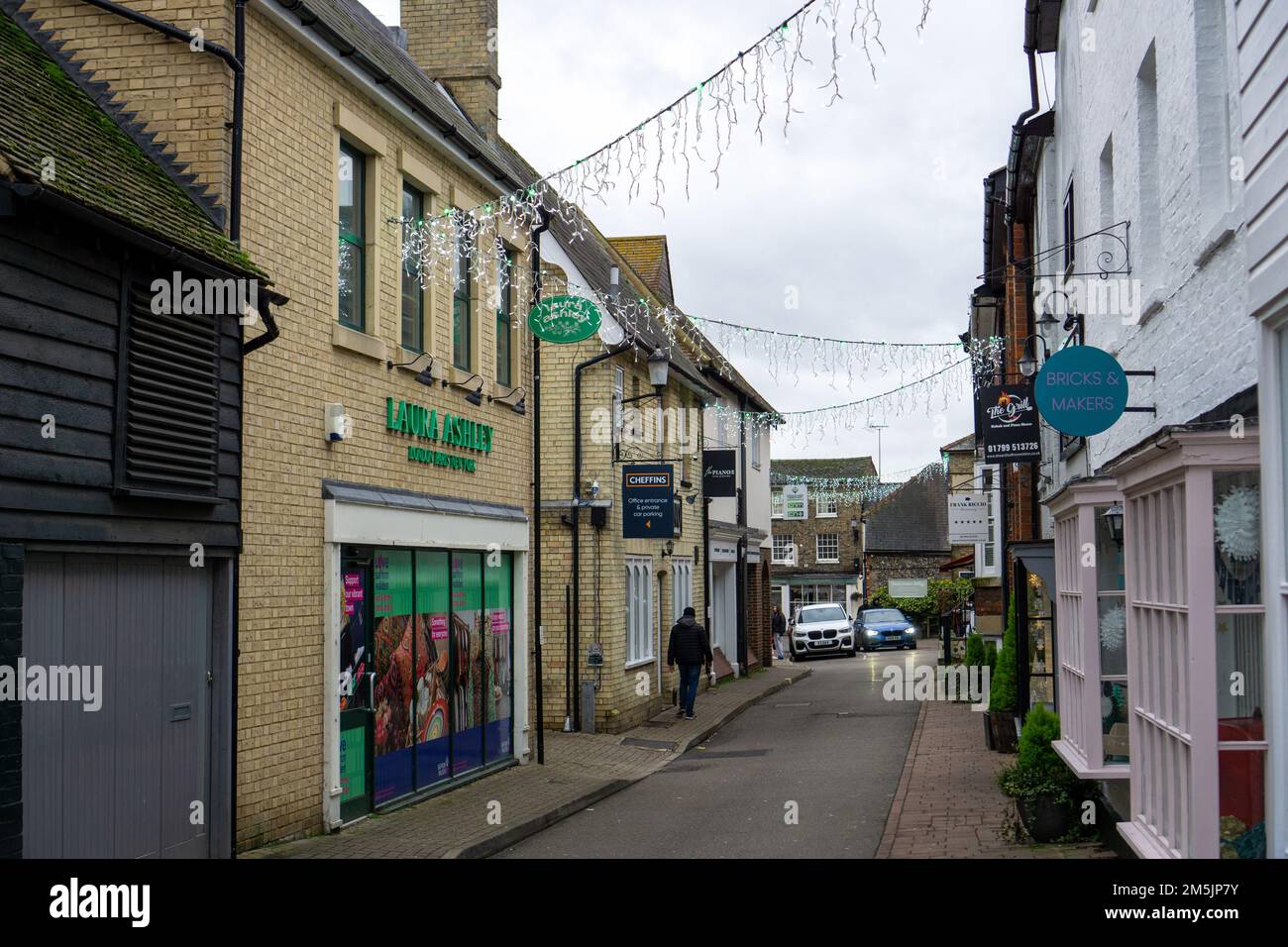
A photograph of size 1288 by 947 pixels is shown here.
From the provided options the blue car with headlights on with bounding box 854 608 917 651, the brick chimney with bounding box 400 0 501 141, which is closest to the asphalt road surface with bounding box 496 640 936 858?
the brick chimney with bounding box 400 0 501 141

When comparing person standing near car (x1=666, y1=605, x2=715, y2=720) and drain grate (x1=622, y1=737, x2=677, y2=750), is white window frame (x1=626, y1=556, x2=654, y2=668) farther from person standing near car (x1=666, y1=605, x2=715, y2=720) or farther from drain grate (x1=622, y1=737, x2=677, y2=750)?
drain grate (x1=622, y1=737, x2=677, y2=750)

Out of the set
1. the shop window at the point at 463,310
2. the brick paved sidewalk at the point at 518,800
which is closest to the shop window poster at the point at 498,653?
the brick paved sidewalk at the point at 518,800

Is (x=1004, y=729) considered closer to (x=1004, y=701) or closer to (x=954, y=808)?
(x=1004, y=701)

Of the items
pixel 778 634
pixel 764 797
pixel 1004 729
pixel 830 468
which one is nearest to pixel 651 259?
pixel 1004 729

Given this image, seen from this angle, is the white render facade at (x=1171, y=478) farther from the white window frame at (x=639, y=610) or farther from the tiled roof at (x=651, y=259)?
the tiled roof at (x=651, y=259)

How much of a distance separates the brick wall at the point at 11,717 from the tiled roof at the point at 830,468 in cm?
6483

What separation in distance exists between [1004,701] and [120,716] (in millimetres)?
10440

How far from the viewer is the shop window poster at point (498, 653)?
1453 cm

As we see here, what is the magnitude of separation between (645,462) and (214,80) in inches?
427

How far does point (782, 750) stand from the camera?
17.3m

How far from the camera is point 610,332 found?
19547mm

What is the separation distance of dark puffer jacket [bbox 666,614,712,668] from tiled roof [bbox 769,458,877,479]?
50475mm

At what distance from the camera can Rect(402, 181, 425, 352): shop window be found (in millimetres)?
12604

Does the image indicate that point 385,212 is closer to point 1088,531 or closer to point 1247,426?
point 1088,531
